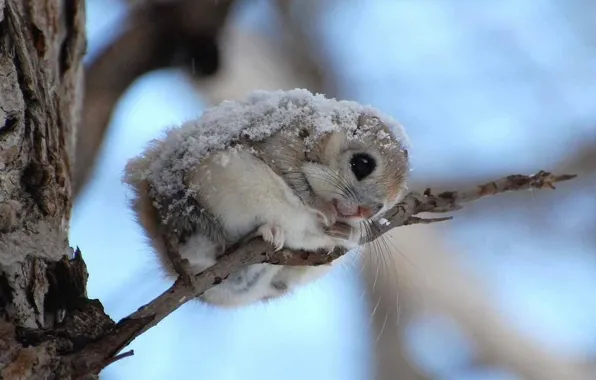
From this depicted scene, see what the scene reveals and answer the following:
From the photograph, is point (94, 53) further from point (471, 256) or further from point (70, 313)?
point (471, 256)

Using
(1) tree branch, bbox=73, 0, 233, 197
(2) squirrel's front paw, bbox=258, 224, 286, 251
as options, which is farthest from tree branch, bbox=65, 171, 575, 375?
(1) tree branch, bbox=73, 0, 233, 197

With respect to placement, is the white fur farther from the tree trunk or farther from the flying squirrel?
the tree trunk

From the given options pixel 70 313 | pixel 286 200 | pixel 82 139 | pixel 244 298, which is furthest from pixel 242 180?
pixel 82 139

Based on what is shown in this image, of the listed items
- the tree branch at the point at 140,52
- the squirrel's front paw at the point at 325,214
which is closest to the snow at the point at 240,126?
the squirrel's front paw at the point at 325,214

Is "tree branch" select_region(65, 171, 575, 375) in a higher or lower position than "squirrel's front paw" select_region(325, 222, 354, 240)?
lower

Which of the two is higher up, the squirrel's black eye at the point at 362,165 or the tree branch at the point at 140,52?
the tree branch at the point at 140,52

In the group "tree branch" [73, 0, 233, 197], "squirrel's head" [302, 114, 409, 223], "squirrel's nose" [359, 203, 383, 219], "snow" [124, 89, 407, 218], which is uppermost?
"tree branch" [73, 0, 233, 197]

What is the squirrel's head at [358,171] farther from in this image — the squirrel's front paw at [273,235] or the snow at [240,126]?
the squirrel's front paw at [273,235]
